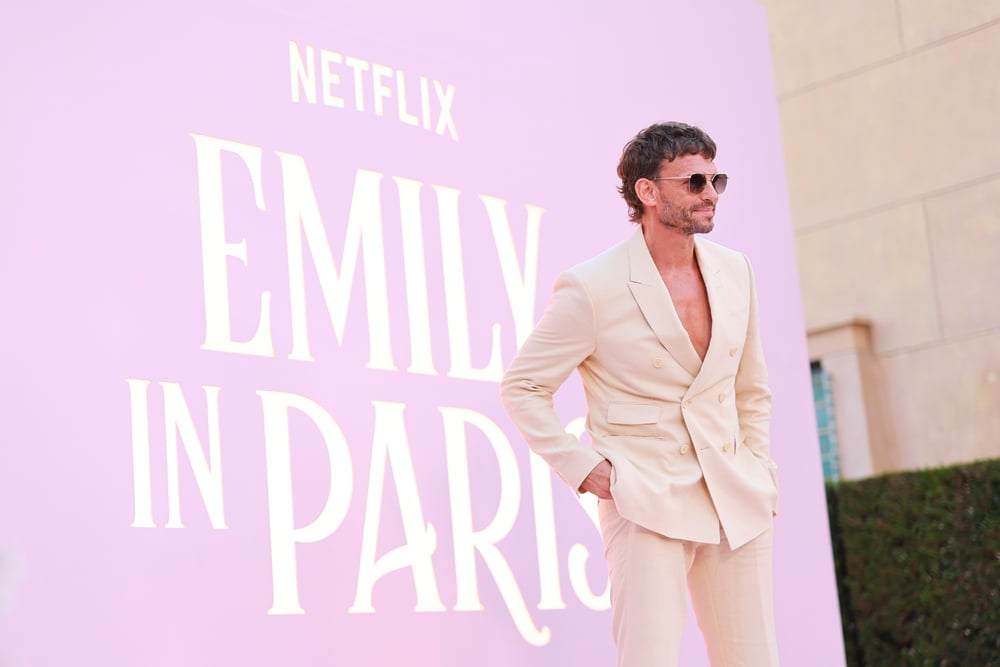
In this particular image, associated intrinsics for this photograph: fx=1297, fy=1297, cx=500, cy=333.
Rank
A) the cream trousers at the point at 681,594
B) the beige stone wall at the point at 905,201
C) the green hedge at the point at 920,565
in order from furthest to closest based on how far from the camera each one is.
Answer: the beige stone wall at the point at 905,201 < the green hedge at the point at 920,565 < the cream trousers at the point at 681,594

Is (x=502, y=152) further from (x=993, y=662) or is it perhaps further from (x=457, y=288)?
(x=993, y=662)

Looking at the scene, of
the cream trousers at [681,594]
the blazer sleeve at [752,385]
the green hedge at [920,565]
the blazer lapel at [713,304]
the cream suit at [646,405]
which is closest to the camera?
the cream trousers at [681,594]

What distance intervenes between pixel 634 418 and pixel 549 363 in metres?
0.25

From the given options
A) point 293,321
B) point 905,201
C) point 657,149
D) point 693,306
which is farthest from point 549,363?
point 905,201

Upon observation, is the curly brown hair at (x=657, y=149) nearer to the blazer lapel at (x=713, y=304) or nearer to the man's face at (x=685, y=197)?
the man's face at (x=685, y=197)

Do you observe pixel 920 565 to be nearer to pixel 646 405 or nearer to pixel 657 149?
pixel 646 405

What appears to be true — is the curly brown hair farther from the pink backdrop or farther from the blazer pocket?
the pink backdrop

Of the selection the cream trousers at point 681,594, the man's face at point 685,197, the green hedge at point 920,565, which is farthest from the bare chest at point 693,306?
the green hedge at point 920,565

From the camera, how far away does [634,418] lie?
318 centimetres

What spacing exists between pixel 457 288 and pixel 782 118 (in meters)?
6.17

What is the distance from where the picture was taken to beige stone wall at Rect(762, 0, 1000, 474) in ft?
29.4

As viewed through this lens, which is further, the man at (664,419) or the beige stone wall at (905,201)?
the beige stone wall at (905,201)

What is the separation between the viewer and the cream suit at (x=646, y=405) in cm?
310

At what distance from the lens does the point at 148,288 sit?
144 inches
